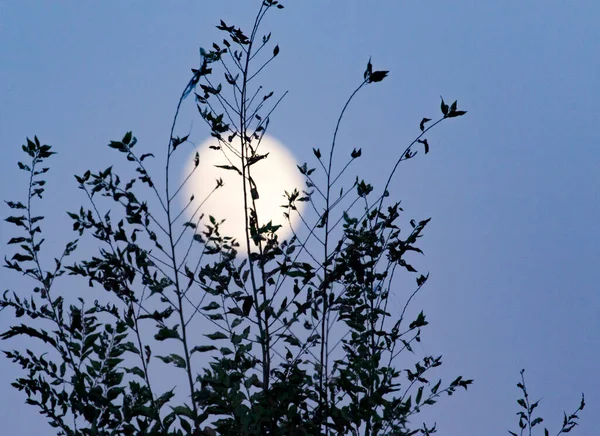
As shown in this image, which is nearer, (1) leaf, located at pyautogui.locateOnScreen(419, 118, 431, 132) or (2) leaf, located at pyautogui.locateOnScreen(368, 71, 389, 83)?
(2) leaf, located at pyautogui.locateOnScreen(368, 71, 389, 83)

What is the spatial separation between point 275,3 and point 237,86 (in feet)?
2.37

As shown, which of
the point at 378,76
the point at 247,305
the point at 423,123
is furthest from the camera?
the point at 423,123

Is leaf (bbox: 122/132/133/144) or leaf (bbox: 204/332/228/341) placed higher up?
leaf (bbox: 122/132/133/144)

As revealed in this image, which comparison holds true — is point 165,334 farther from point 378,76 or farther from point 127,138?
point 378,76

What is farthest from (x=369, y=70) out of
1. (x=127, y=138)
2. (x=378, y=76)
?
(x=127, y=138)

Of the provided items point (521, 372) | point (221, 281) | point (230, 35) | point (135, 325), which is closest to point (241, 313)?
point (221, 281)

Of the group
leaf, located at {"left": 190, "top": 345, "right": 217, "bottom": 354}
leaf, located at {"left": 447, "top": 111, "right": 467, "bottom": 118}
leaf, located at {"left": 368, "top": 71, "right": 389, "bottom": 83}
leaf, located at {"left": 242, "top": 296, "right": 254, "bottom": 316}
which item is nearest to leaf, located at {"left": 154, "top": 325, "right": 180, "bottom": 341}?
leaf, located at {"left": 190, "top": 345, "right": 217, "bottom": 354}

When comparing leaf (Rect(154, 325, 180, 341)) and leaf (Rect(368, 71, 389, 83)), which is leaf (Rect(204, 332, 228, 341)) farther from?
leaf (Rect(368, 71, 389, 83))

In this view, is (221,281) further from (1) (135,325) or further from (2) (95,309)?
(2) (95,309)

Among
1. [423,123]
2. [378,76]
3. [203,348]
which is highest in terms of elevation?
[378,76]

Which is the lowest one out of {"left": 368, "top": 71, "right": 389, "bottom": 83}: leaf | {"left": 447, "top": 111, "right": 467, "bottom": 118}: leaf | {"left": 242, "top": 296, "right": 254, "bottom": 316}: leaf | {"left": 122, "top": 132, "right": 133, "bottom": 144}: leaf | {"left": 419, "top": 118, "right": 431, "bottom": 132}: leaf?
{"left": 242, "top": 296, "right": 254, "bottom": 316}: leaf

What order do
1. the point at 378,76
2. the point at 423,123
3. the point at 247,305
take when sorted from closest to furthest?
the point at 247,305 < the point at 378,76 < the point at 423,123

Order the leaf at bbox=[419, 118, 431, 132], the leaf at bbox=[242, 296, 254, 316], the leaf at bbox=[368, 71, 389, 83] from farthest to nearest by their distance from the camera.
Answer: the leaf at bbox=[419, 118, 431, 132], the leaf at bbox=[368, 71, 389, 83], the leaf at bbox=[242, 296, 254, 316]

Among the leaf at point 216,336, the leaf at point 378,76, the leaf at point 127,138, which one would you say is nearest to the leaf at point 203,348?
the leaf at point 216,336
